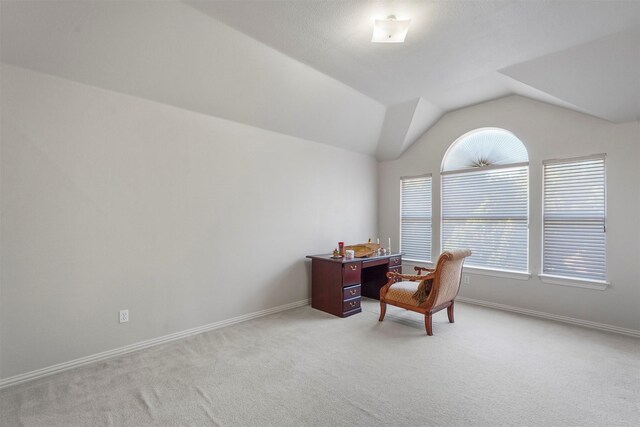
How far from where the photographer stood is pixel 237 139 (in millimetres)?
3771

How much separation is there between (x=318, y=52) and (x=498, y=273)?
3.73m

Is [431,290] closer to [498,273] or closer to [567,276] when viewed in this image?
[498,273]

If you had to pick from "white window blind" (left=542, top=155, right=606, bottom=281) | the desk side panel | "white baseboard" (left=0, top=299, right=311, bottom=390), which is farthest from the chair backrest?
"white baseboard" (left=0, top=299, right=311, bottom=390)

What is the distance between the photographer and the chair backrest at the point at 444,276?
3.22m

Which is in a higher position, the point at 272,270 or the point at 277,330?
the point at 272,270

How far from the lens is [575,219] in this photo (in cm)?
378

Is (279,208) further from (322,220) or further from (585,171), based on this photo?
(585,171)

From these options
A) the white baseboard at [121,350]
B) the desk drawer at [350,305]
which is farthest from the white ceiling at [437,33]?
the white baseboard at [121,350]

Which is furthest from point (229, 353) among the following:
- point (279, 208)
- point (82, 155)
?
point (82, 155)

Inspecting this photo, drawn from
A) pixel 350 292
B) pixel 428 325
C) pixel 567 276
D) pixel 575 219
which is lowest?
pixel 428 325

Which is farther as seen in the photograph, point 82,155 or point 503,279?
point 503,279

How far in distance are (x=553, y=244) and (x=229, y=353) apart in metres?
4.07

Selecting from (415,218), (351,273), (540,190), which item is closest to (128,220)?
(351,273)

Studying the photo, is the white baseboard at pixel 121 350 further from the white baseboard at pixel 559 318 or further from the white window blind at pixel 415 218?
the white baseboard at pixel 559 318
